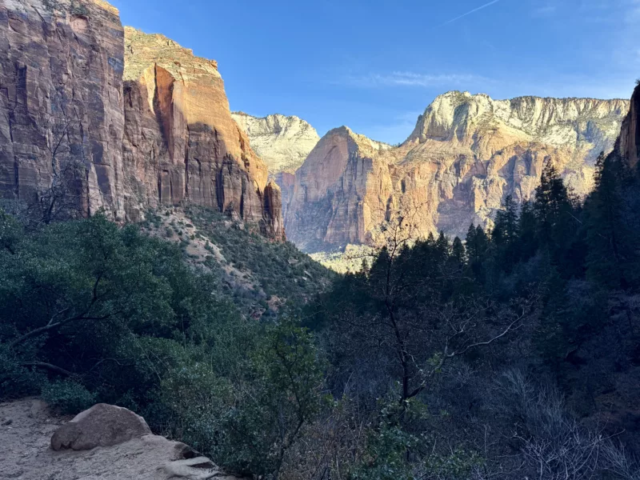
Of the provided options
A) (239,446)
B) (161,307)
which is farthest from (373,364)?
(239,446)

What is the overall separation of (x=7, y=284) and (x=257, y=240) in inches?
1970

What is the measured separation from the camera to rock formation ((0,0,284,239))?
36.4 m

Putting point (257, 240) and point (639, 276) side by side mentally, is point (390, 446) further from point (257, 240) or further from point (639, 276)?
point (257, 240)

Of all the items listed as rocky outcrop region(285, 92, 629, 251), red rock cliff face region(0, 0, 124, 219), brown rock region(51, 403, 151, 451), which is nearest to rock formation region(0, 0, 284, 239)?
red rock cliff face region(0, 0, 124, 219)

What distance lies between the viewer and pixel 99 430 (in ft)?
28.0

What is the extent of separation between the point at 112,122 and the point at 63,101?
6.38m

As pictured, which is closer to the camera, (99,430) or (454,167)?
(99,430)

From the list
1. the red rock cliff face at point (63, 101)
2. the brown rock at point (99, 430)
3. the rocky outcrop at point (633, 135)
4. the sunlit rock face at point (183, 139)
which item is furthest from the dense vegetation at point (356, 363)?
the sunlit rock face at point (183, 139)

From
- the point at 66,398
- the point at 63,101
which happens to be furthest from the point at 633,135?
the point at 63,101

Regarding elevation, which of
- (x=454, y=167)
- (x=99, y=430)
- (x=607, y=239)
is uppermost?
(x=454, y=167)

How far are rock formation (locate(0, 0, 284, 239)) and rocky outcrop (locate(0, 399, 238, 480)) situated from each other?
76.9 ft

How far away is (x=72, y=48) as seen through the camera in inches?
1698

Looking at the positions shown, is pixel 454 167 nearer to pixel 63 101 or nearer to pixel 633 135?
pixel 633 135

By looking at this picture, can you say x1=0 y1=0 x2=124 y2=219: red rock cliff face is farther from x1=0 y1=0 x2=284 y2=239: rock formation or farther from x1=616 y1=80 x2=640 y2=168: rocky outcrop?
x1=616 y1=80 x2=640 y2=168: rocky outcrop
